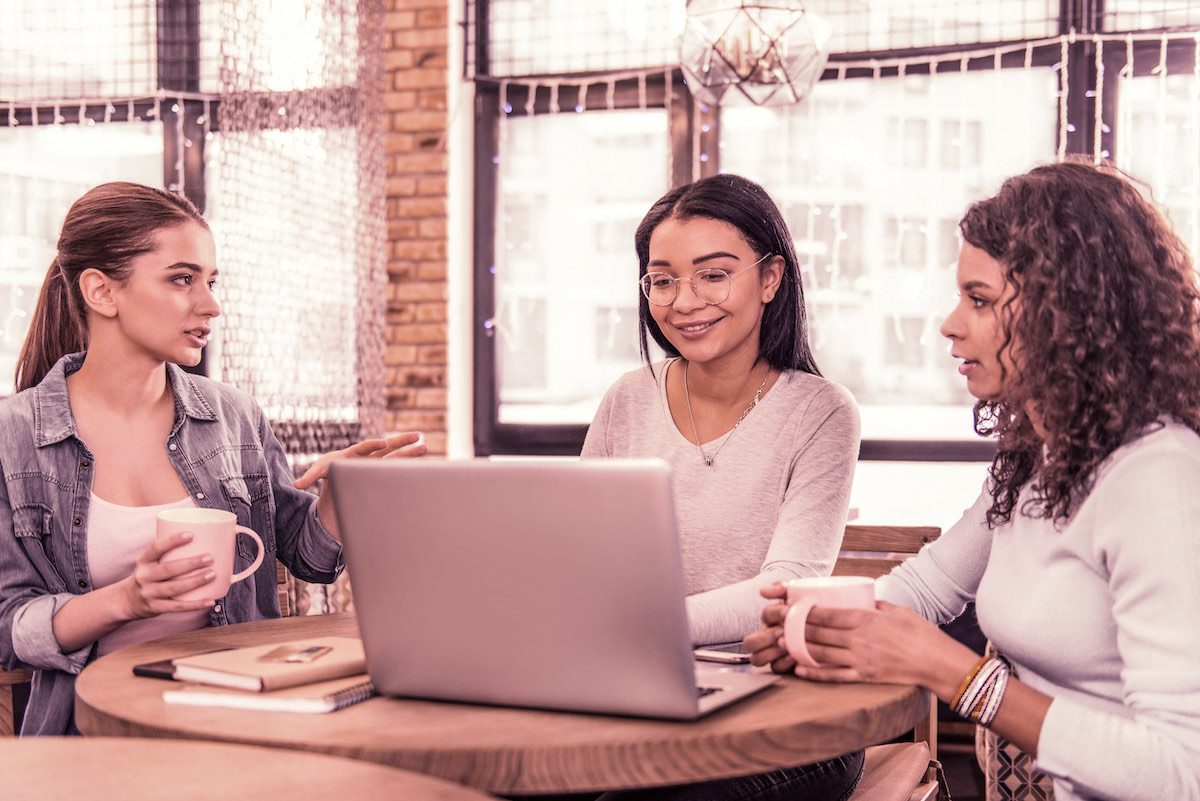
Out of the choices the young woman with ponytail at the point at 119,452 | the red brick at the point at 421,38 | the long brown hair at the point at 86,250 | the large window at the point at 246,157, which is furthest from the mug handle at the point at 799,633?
the red brick at the point at 421,38

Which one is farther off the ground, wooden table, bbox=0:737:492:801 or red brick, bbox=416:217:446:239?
red brick, bbox=416:217:446:239

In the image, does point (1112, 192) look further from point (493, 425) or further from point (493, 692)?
point (493, 425)

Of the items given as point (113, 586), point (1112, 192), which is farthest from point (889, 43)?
point (113, 586)

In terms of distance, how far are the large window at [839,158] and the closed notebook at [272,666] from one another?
2.69 m

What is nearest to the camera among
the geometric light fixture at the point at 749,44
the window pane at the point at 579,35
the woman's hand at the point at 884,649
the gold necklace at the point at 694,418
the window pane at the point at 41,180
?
the woman's hand at the point at 884,649

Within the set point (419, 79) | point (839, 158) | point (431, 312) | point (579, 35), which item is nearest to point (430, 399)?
point (431, 312)

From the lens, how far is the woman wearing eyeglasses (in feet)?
5.14

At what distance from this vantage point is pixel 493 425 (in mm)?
3965

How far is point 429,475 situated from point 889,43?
313 centimetres

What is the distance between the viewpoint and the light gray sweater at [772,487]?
1510 millimetres

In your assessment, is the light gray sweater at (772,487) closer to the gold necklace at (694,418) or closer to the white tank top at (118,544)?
the gold necklace at (694,418)

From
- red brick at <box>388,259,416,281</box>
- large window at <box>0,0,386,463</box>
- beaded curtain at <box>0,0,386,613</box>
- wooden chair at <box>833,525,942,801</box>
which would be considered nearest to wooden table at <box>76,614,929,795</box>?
wooden chair at <box>833,525,942,801</box>

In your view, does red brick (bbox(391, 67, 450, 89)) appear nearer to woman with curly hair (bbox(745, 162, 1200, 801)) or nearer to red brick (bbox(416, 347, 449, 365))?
red brick (bbox(416, 347, 449, 365))

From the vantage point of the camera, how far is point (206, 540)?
1.26m
